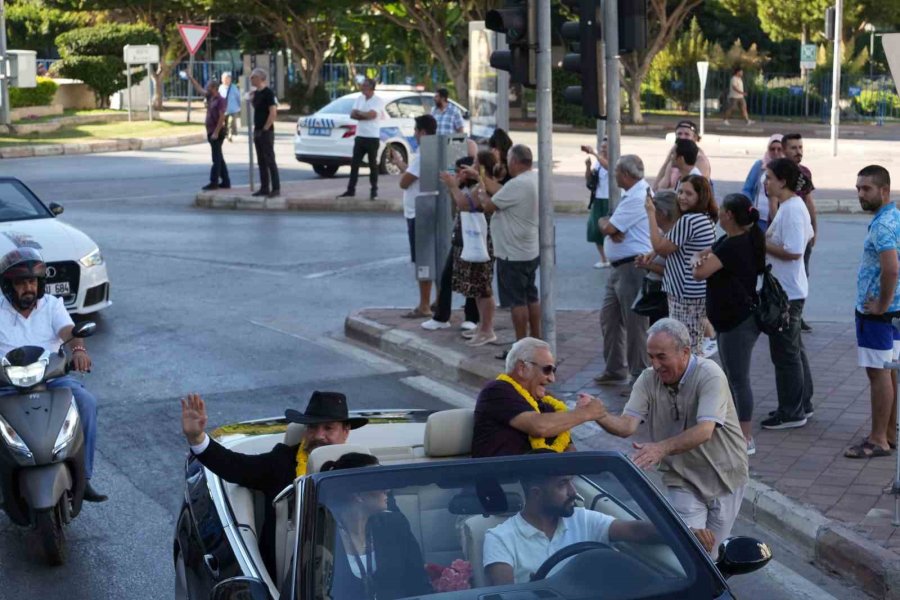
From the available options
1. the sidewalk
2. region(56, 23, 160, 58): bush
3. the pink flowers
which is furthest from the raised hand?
region(56, 23, 160, 58): bush

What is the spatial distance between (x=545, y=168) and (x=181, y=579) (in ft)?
16.9

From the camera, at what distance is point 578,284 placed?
1491cm

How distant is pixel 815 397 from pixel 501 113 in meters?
6.27

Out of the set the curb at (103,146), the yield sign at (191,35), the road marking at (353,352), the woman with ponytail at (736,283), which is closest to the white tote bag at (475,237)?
the road marking at (353,352)

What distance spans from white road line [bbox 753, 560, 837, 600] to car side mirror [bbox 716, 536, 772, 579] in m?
2.01

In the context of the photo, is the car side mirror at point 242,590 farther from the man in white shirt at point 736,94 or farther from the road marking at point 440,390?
the man in white shirt at point 736,94

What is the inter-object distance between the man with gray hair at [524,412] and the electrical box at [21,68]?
102 ft

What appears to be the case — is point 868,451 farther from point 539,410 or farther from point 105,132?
point 105,132

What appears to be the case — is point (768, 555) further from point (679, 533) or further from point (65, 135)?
point (65, 135)

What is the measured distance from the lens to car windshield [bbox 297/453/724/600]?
414 centimetres

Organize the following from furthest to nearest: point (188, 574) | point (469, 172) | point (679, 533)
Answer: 1. point (469, 172)
2. point (188, 574)
3. point (679, 533)

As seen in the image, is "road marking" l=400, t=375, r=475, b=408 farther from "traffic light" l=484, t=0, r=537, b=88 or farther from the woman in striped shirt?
"traffic light" l=484, t=0, r=537, b=88

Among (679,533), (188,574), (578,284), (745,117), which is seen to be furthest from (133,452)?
(745,117)

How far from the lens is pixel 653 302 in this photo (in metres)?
9.18
